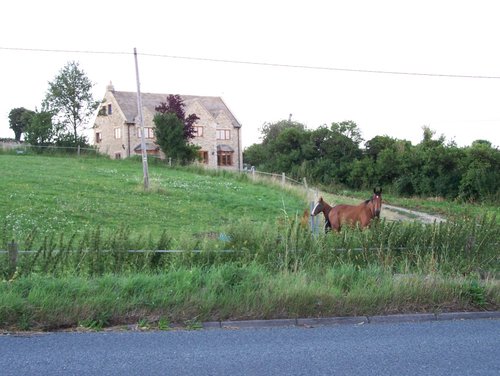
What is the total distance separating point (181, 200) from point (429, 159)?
22.3 meters

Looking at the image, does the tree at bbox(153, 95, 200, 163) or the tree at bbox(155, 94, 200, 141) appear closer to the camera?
the tree at bbox(153, 95, 200, 163)

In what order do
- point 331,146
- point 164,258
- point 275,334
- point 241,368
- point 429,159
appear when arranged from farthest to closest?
point 331,146
point 429,159
point 164,258
point 275,334
point 241,368

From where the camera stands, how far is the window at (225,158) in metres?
64.1

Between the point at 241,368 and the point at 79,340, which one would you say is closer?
the point at 241,368

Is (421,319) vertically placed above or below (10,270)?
below

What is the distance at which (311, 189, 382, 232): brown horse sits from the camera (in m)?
15.6

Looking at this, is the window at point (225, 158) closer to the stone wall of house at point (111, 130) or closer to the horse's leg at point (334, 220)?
the stone wall of house at point (111, 130)

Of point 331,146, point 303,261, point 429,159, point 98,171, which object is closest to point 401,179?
point 429,159

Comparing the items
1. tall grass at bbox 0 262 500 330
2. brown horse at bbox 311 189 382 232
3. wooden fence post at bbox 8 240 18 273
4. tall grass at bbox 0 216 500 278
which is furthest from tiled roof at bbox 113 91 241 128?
tall grass at bbox 0 262 500 330

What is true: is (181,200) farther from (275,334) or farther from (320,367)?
(320,367)

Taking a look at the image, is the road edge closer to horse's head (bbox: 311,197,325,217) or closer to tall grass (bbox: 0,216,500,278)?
tall grass (bbox: 0,216,500,278)

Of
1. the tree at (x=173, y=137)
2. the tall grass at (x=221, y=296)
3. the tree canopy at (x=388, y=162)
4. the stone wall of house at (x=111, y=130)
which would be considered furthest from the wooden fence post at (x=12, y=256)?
the stone wall of house at (x=111, y=130)

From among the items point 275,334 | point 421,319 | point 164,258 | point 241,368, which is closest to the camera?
point 241,368

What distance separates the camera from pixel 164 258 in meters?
10.5
